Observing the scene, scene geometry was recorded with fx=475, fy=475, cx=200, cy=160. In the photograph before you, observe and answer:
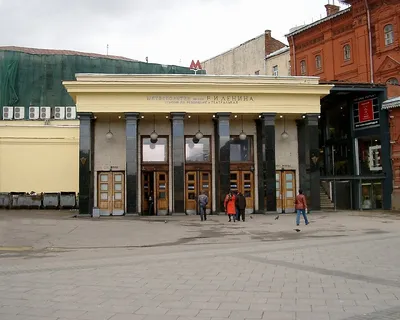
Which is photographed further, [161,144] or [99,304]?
[161,144]

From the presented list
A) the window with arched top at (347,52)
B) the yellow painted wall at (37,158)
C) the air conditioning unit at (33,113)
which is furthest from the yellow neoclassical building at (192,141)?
the air conditioning unit at (33,113)

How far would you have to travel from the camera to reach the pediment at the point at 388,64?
38.5m

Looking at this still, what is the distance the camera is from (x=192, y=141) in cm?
3147

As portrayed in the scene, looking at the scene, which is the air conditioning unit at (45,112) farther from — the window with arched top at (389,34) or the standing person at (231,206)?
the window with arched top at (389,34)

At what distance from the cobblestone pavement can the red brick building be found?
18.0 metres

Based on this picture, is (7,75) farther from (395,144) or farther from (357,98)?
(395,144)

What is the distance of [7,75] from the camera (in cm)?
4488

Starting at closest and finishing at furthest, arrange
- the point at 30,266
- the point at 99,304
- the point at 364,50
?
the point at 99,304 → the point at 30,266 → the point at 364,50

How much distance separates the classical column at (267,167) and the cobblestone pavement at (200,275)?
10821 mm

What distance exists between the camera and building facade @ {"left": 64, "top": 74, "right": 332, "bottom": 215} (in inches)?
1154

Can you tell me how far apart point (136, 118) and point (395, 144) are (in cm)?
1778

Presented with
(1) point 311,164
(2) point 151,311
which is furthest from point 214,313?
(1) point 311,164

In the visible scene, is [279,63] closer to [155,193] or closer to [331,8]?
[331,8]

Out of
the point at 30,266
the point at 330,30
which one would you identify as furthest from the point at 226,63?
the point at 30,266
